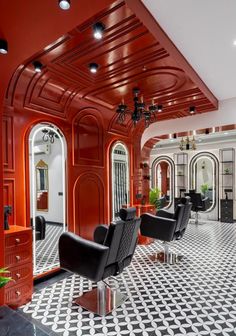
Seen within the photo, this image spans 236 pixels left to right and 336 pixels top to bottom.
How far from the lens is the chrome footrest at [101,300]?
2.55m

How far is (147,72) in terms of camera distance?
3.20 meters

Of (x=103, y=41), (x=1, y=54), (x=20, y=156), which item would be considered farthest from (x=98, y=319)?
(x=103, y=41)

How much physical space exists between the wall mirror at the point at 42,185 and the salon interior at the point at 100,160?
0.05 ft

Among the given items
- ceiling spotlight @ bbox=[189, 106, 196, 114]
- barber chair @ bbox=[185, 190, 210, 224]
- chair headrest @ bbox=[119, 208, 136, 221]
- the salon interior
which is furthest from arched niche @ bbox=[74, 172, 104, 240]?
barber chair @ bbox=[185, 190, 210, 224]

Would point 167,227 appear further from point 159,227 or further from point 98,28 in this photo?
point 98,28

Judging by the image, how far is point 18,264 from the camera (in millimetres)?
2584

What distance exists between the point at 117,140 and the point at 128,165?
0.76m

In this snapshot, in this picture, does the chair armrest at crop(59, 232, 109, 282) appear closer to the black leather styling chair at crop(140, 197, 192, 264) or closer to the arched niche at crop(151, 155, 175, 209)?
the black leather styling chair at crop(140, 197, 192, 264)

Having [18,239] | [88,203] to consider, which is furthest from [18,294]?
[88,203]

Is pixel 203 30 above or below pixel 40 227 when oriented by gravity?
above

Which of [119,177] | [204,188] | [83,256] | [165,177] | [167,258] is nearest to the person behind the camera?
[83,256]

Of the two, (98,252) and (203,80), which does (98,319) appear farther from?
(203,80)

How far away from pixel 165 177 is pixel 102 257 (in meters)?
7.56

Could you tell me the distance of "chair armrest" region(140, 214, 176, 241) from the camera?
3.87 m
